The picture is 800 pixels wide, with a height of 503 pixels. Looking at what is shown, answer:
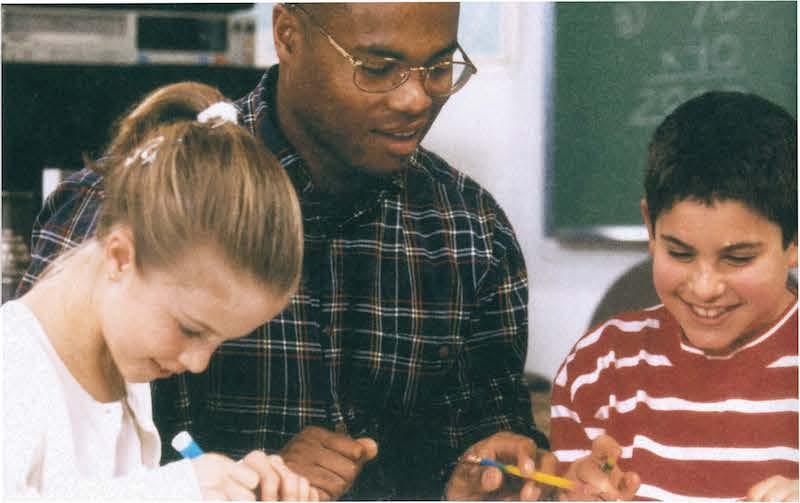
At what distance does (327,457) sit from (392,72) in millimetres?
318

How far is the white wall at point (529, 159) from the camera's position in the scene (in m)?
0.81

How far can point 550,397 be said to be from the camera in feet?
2.66

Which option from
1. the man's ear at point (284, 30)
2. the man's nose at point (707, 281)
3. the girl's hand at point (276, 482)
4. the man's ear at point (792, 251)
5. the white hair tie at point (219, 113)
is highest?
the man's ear at point (284, 30)

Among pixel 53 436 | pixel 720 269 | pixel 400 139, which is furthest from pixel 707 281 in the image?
pixel 53 436

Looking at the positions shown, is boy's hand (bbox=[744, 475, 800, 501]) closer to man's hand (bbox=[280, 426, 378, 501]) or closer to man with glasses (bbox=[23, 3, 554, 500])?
man with glasses (bbox=[23, 3, 554, 500])

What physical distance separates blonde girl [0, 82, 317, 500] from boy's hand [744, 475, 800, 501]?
0.35 m

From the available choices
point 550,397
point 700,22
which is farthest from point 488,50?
point 550,397

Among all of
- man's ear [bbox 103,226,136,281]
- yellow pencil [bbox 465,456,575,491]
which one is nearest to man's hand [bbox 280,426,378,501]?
yellow pencil [bbox 465,456,575,491]

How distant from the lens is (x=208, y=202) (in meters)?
0.65

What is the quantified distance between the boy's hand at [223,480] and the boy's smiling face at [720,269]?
356 millimetres

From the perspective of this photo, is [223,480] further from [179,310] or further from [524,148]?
[524,148]

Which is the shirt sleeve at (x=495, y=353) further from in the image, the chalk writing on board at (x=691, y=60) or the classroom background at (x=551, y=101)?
the chalk writing on board at (x=691, y=60)

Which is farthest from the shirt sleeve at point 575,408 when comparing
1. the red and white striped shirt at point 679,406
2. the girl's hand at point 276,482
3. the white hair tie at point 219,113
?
the white hair tie at point 219,113

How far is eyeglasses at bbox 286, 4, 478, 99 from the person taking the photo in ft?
2.52
